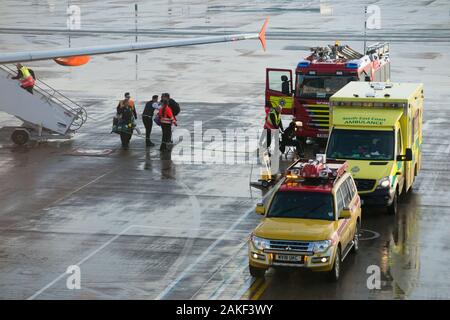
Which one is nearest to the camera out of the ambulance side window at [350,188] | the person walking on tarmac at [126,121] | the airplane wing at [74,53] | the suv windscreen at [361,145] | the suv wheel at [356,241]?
the suv wheel at [356,241]

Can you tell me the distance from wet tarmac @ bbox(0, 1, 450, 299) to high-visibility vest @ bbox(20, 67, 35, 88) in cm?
200

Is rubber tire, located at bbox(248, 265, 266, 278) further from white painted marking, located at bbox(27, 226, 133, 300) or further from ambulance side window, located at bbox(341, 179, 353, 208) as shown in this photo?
white painted marking, located at bbox(27, 226, 133, 300)

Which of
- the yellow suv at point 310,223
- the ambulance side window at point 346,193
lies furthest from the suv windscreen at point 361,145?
the ambulance side window at point 346,193

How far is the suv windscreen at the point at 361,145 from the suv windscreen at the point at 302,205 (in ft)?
16.2

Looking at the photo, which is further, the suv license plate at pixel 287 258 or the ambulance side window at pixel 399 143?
the ambulance side window at pixel 399 143

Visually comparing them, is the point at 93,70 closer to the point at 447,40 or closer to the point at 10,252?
the point at 447,40

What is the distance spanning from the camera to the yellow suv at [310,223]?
2034cm

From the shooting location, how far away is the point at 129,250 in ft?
75.9

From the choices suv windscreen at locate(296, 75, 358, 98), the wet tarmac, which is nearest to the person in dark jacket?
the wet tarmac

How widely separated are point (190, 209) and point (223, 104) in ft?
54.5

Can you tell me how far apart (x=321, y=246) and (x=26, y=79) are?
1743cm

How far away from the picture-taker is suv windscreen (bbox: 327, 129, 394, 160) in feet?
87.0

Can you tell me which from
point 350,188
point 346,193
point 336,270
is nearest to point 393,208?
point 350,188

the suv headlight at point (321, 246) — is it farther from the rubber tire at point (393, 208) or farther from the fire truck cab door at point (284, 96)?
the fire truck cab door at point (284, 96)
